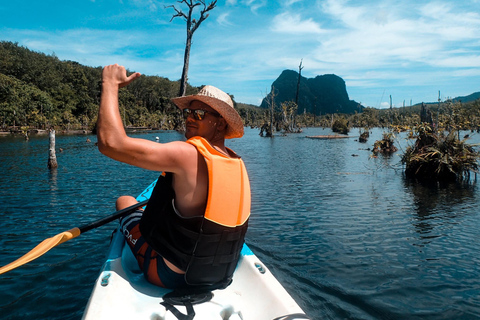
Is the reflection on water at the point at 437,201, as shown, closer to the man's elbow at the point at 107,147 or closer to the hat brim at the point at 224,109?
the hat brim at the point at 224,109

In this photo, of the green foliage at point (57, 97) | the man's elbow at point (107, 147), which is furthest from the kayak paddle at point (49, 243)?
the green foliage at point (57, 97)

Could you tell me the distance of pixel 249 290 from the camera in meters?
2.89

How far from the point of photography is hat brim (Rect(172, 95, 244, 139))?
2424 millimetres

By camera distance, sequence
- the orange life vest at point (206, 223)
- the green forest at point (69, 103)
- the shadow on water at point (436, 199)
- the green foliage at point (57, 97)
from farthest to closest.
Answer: the green foliage at point (57, 97) < the green forest at point (69, 103) < the shadow on water at point (436, 199) < the orange life vest at point (206, 223)

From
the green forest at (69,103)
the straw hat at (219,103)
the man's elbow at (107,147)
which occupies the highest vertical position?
the green forest at (69,103)

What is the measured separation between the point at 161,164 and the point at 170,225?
587mm

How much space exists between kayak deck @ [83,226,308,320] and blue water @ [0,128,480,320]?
1162 millimetres

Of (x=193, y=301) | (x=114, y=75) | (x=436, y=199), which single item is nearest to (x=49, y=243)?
(x=193, y=301)

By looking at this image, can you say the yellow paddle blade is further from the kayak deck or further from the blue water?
the blue water

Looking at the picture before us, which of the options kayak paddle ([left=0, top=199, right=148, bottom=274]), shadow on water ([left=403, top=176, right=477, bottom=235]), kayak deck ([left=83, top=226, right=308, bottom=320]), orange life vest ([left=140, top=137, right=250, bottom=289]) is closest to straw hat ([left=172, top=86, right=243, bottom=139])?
orange life vest ([left=140, top=137, right=250, bottom=289])

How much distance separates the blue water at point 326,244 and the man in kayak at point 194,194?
1777mm

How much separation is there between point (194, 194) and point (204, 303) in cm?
98

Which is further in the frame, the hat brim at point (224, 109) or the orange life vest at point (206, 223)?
the hat brim at point (224, 109)

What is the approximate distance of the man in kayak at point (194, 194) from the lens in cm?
196
